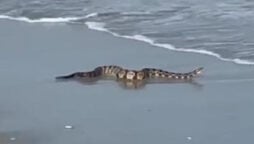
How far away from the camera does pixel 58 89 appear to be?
9859 millimetres

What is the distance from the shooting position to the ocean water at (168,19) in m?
11.6

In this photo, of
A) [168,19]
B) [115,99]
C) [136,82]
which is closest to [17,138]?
[115,99]

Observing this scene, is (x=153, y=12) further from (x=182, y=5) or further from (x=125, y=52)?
(x=125, y=52)

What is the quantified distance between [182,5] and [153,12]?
1.77ft

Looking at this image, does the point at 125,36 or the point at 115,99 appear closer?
the point at 115,99

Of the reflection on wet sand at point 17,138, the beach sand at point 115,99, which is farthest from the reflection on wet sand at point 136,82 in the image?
the reflection on wet sand at point 17,138

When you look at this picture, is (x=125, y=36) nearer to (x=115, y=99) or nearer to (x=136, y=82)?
(x=136, y=82)

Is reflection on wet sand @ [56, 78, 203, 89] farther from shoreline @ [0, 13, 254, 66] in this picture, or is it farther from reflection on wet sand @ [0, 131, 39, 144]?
reflection on wet sand @ [0, 131, 39, 144]

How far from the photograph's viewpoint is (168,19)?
44.5 feet

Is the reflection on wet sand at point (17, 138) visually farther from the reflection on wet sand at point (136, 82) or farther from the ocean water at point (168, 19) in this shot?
the ocean water at point (168, 19)

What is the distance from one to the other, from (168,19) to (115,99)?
172 inches

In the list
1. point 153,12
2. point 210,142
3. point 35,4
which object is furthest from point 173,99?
point 35,4

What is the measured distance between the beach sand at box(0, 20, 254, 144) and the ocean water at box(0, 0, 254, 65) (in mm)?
353

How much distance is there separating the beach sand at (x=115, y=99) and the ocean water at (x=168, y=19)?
0.35 m
